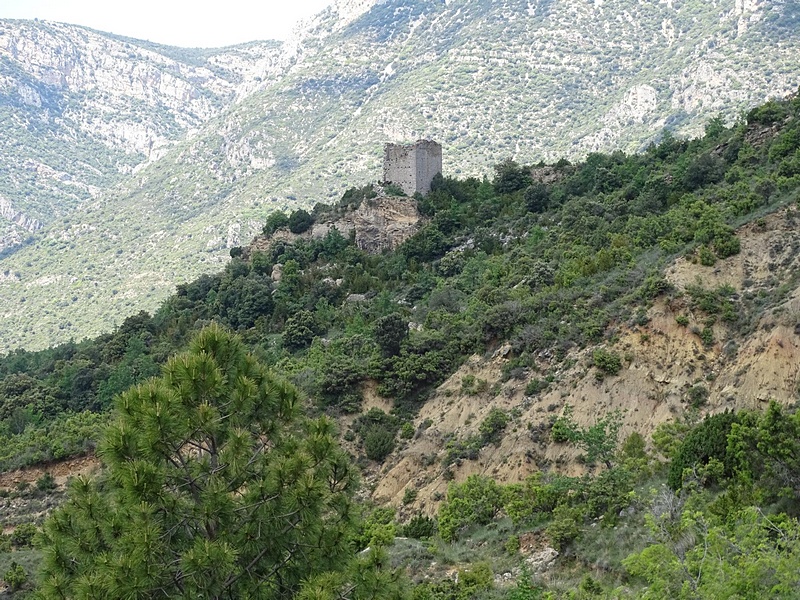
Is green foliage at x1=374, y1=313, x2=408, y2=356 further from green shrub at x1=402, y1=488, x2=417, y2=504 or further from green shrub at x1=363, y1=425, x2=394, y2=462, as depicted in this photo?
green shrub at x1=402, y1=488, x2=417, y2=504

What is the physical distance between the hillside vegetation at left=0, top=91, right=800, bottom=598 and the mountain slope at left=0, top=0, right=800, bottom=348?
169ft

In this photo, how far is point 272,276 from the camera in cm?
5841

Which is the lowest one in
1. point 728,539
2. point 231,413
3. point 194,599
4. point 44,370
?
point 44,370

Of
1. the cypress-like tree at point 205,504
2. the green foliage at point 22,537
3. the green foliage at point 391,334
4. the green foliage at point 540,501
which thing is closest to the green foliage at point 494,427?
the green foliage at point 540,501

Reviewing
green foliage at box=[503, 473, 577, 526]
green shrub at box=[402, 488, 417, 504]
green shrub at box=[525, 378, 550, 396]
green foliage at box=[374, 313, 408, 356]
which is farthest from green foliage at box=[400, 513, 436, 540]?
green foliage at box=[374, 313, 408, 356]

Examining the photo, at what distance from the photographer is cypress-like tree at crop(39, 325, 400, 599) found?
1116cm

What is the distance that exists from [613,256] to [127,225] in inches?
4203

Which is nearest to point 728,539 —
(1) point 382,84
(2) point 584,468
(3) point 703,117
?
(2) point 584,468

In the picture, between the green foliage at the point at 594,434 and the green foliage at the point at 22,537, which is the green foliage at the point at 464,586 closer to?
the green foliage at the point at 594,434

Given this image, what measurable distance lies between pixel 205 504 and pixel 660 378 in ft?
61.1

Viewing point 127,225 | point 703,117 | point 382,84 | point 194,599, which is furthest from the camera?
point 382,84

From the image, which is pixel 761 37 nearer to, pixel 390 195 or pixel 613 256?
pixel 390 195

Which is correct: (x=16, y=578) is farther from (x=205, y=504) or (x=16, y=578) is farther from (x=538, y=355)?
(x=538, y=355)

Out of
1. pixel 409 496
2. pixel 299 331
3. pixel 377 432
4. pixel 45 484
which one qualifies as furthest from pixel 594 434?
pixel 299 331
